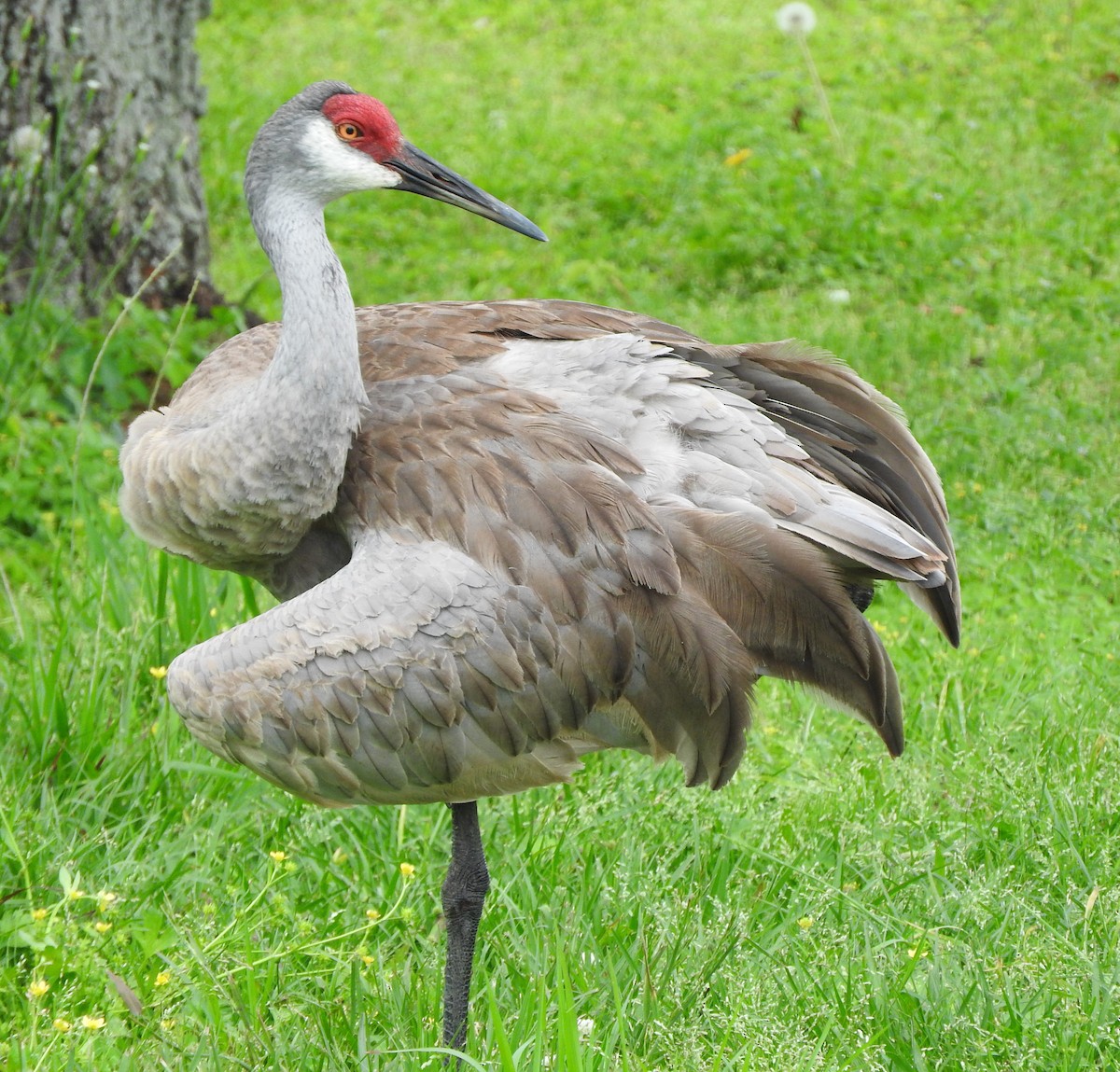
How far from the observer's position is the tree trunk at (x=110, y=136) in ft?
17.1

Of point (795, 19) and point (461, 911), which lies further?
point (795, 19)

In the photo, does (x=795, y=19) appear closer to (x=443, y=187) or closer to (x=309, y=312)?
(x=443, y=187)

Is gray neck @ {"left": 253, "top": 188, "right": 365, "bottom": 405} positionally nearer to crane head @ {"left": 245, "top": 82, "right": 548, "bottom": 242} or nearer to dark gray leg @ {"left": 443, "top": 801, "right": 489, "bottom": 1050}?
crane head @ {"left": 245, "top": 82, "right": 548, "bottom": 242}

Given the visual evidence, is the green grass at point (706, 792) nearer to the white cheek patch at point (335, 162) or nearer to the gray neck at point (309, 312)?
the gray neck at point (309, 312)

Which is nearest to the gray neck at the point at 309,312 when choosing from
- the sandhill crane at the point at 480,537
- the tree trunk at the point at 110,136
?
the sandhill crane at the point at 480,537

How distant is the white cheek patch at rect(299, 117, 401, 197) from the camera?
290 centimetres

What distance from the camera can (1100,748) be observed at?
3.43 meters

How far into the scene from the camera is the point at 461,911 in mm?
2979

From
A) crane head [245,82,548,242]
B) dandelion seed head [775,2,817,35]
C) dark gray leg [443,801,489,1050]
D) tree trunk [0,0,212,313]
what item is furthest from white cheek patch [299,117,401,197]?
dandelion seed head [775,2,817,35]

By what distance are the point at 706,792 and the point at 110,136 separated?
3399 millimetres

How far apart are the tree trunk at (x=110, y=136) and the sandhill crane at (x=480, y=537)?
239 centimetres

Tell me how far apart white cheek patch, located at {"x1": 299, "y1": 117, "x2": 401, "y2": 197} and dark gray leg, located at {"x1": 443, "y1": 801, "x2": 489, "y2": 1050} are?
1.35m

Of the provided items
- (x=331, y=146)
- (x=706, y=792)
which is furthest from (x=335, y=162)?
(x=706, y=792)

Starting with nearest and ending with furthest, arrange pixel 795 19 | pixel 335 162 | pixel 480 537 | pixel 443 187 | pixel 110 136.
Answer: pixel 480 537, pixel 335 162, pixel 443 187, pixel 110 136, pixel 795 19
